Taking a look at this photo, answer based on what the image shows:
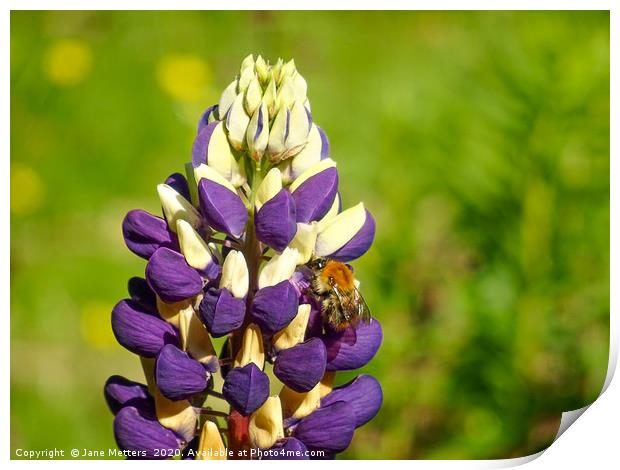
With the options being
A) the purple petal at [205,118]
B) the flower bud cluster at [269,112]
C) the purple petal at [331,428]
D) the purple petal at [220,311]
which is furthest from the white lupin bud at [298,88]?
the purple petal at [331,428]

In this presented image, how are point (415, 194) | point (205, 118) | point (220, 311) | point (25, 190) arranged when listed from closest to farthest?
point (220, 311), point (205, 118), point (25, 190), point (415, 194)

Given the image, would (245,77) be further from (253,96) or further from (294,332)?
(294,332)

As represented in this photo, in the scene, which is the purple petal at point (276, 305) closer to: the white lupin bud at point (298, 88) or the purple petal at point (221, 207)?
the purple petal at point (221, 207)

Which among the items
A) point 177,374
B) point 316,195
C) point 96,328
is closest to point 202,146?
point 316,195

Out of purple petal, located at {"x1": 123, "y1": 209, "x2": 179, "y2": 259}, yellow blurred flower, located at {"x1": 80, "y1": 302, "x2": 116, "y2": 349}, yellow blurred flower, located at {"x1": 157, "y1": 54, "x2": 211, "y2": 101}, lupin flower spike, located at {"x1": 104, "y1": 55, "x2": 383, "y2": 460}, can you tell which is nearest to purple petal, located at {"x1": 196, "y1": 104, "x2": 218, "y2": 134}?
lupin flower spike, located at {"x1": 104, "y1": 55, "x2": 383, "y2": 460}

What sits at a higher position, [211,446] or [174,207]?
[174,207]
